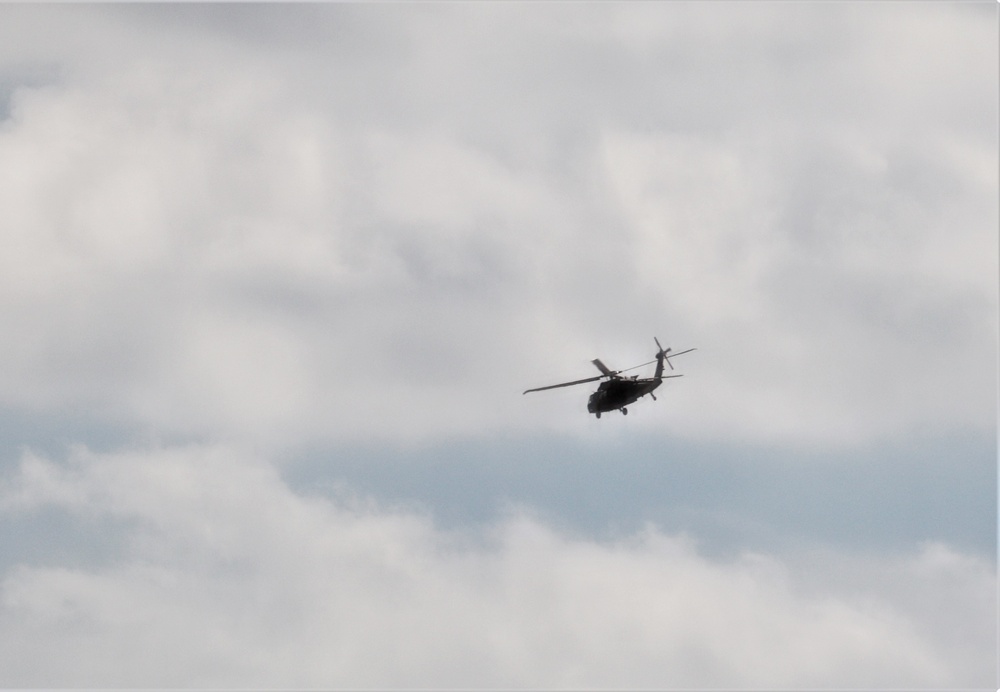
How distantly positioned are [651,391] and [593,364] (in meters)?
8.82

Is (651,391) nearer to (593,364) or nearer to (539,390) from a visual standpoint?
(593,364)

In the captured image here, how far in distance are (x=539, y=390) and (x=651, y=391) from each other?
21.5 m

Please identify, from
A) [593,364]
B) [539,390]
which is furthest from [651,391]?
[539,390]

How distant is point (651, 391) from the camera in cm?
15000

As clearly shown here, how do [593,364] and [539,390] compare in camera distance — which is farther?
[593,364]

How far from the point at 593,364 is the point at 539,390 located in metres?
15.2

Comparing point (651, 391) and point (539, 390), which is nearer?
point (539, 390)

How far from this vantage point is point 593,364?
148 meters

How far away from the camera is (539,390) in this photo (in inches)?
5305
